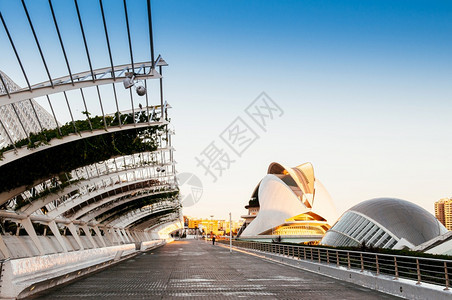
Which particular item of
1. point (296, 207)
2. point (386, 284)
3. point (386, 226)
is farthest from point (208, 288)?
Result: point (296, 207)

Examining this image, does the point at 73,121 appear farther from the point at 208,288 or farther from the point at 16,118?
the point at 16,118

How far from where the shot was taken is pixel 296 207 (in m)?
84.5

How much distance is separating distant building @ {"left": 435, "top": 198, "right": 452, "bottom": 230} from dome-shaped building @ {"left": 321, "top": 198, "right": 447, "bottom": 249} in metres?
104

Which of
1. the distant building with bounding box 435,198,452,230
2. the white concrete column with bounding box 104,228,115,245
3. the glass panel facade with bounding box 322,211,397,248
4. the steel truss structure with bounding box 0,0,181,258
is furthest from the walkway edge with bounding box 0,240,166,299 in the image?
the distant building with bounding box 435,198,452,230

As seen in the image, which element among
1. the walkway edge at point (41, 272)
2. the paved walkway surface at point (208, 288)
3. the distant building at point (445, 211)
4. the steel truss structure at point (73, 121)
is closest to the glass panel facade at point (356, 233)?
the steel truss structure at point (73, 121)

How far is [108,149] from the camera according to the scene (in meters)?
19.1

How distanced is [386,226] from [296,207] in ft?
165

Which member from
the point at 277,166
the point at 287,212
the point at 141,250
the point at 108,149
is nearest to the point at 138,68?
the point at 108,149

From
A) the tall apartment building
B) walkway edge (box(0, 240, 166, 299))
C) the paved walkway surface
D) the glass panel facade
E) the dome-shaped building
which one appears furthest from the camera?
the glass panel facade

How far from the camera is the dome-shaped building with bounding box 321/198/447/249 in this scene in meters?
32.2

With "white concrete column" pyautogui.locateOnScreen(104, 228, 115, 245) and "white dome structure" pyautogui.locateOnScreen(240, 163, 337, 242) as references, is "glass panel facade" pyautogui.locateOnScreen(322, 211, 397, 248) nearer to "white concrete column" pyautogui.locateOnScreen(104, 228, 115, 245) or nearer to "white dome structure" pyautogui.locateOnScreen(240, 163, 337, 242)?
"white concrete column" pyautogui.locateOnScreen(104, 228, 115, 245)

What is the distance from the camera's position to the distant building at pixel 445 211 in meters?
130

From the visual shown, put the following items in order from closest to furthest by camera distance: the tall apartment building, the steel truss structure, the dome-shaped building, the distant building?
the steel truss structure → the tall apartment building → the dome-shaped building → the distant building

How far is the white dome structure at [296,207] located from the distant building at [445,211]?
60842 millimetres
